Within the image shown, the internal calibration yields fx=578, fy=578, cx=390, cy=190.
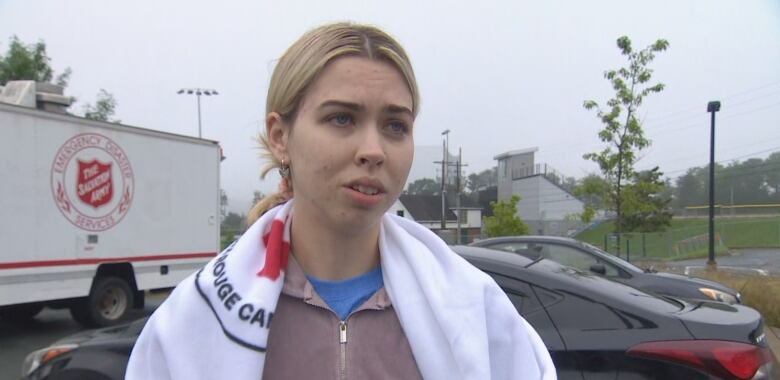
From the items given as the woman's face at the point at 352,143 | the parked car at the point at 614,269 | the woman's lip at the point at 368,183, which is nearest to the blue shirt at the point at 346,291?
the woman's face at the point at 352,143

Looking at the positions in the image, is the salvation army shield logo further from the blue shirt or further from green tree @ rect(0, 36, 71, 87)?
green tree @ rect(0, 36, 71, 87)

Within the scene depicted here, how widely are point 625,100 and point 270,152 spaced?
13.9 m

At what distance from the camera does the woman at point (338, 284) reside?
3.85 ft

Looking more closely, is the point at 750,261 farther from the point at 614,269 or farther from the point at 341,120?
the point at 341,120

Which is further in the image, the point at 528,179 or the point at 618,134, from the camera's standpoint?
the point at 528,179

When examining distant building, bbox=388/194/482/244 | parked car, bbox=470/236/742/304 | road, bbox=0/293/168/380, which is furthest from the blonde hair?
distant building, bbox=388/194/482/244

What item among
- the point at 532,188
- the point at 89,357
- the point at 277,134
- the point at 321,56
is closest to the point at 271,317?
the point at 277,134

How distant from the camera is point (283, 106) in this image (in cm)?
129

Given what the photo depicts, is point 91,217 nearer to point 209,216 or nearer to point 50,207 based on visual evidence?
point 50,207

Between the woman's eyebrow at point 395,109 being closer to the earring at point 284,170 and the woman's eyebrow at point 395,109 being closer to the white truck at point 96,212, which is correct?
the earring at point 284,170

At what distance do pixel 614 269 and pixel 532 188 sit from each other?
2213 inches

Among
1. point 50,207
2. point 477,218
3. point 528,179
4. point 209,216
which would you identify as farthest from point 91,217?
point 528,179

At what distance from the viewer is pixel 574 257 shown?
8.24m

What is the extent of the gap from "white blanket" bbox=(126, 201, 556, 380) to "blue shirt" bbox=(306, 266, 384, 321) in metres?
0.04
